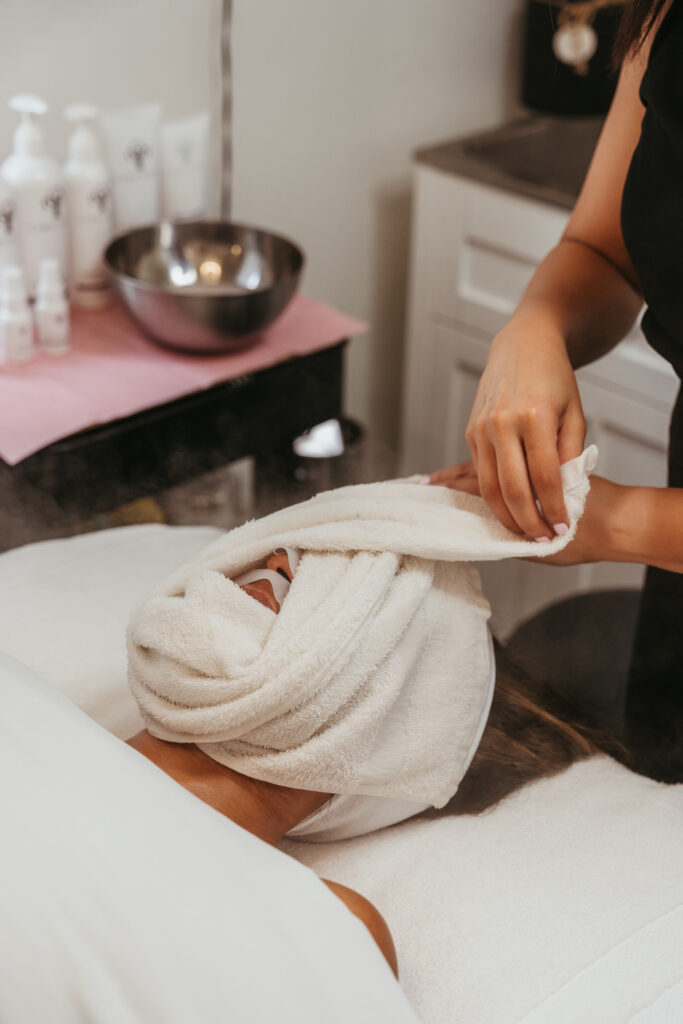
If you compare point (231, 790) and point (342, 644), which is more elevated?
point (342, 644)

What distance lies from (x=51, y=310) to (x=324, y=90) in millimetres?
727

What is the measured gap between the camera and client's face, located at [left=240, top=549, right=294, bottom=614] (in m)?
0.75

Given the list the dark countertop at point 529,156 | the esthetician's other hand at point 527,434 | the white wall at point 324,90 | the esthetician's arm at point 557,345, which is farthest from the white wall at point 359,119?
the esthetician's other hand at point 527,434

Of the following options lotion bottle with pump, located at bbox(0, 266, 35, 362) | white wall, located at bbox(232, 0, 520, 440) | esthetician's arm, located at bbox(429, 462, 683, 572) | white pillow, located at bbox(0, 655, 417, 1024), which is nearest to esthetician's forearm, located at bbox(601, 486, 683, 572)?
esthetician's arm, located at bbox(429, 462, 683, 572)

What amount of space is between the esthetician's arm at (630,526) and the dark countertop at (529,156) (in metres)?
0.93

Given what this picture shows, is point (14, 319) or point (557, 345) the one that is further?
point (14, 319)

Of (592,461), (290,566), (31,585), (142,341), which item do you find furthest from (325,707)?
(142,341)

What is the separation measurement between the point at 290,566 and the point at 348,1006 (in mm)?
300

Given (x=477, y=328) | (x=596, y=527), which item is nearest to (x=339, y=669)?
(x=596, y=527)

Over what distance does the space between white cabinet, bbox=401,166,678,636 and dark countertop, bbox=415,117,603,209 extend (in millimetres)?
19

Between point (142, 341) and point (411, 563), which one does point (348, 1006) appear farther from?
point (142, 341)

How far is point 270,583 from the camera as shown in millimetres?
760

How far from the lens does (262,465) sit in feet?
3.58

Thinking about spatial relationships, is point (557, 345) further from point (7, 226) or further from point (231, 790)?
point (7, 226)
